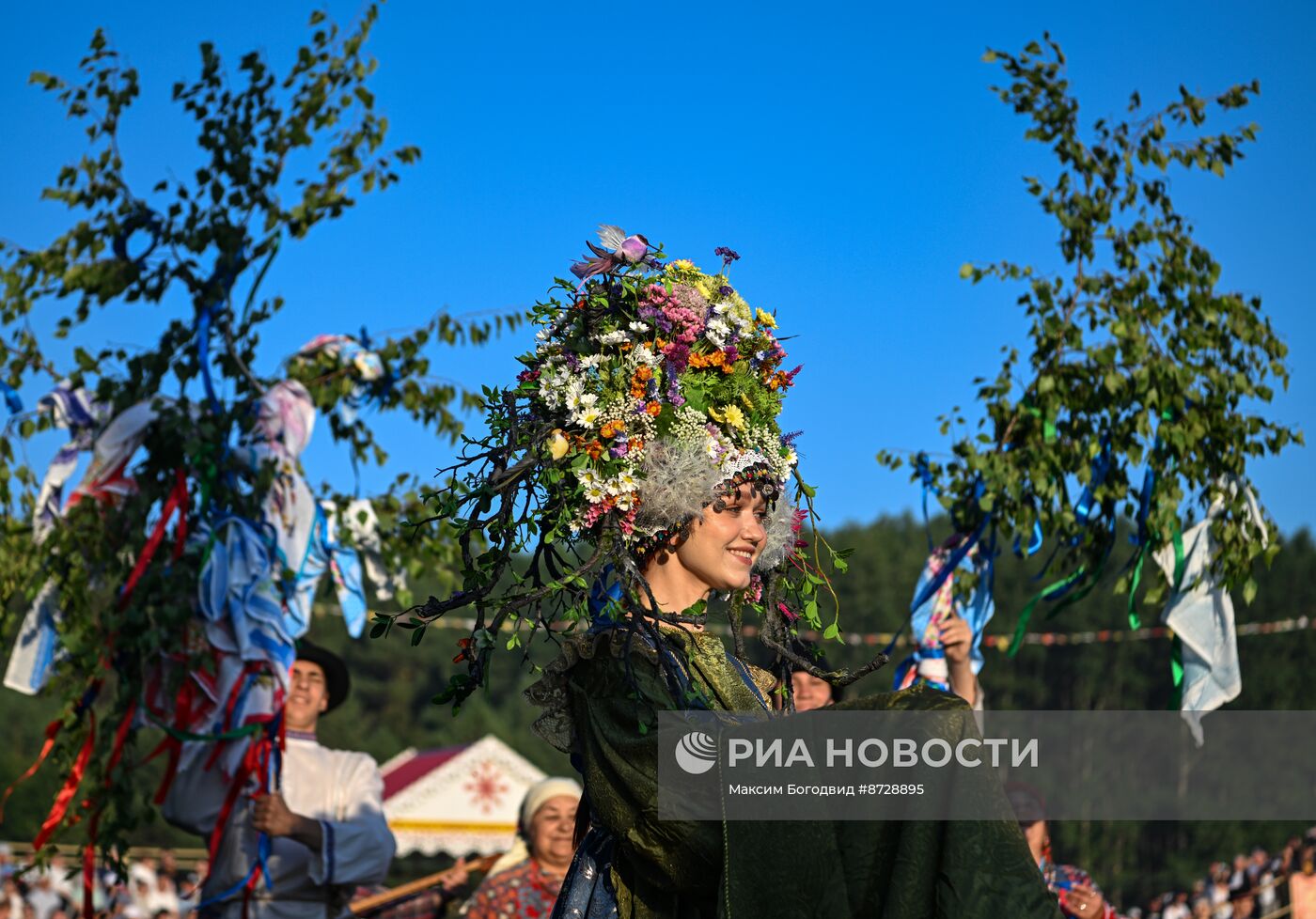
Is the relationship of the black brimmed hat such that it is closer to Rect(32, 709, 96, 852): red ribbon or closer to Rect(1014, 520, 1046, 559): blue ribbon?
Rect(32, 709, 96, 852): red ribbon

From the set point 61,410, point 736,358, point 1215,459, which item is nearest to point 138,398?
point 61,410

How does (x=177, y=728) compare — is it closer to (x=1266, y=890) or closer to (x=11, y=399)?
(x=11, y=399)

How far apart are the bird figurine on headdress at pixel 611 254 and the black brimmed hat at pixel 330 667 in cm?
358

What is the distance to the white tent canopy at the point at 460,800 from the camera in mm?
21750

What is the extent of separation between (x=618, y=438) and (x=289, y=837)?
10.8ft

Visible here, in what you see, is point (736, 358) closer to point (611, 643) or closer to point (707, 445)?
point (707, 445)

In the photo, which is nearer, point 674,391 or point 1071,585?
point 674,391

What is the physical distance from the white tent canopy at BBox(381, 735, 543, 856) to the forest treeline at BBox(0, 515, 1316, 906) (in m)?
8.60

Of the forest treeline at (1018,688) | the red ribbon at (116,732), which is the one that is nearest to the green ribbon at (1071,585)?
the red ribbon at (116,732)

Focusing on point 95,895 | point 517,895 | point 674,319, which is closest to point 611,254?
point 674,319

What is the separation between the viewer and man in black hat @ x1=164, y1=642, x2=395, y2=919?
6.09 meters

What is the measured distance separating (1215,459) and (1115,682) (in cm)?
3704

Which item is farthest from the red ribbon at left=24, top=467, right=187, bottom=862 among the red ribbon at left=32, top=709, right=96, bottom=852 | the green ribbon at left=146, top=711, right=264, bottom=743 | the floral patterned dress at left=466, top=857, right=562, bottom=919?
the floral patterned dress at left=466, top=857, right=562, bottom=919
